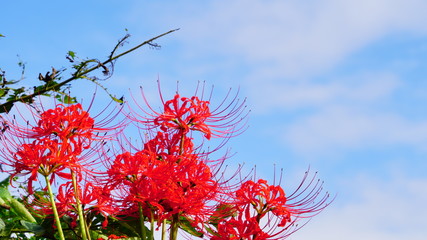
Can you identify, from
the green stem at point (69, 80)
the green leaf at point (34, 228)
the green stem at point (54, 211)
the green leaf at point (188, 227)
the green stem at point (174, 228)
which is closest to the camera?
the green stem at point (54, 211)

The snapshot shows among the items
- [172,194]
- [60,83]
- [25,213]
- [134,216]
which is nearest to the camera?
[172,194]

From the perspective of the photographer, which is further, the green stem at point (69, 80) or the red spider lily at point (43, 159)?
the green stem at point (69, 80)

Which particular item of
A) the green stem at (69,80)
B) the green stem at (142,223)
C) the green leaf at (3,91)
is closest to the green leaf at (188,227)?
the green stem at (142,223)

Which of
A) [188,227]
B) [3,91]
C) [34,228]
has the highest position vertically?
[3,91]

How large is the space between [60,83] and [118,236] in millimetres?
1136

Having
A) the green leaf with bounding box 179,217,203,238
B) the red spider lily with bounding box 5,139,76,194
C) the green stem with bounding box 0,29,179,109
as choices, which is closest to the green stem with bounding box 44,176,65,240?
the red spider lily with bounding box 5,139,76,194

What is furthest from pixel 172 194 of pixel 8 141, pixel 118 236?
pixel 8 141

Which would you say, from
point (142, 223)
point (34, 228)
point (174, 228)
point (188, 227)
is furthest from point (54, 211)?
point (188, 227)

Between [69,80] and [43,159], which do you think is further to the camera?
[69,80]

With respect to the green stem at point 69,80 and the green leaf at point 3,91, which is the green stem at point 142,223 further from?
the green leaf at point 3,91

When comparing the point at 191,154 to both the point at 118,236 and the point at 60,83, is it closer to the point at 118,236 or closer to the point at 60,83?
the point at 118,236

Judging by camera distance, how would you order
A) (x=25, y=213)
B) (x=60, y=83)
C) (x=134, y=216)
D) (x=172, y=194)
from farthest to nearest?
(x=60, y=83) < (x=25, y=213) < (x=134, y=216) < (x=172, y=194)

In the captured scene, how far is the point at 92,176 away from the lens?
10.5 feet

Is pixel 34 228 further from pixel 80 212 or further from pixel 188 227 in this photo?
pixel 188 227
